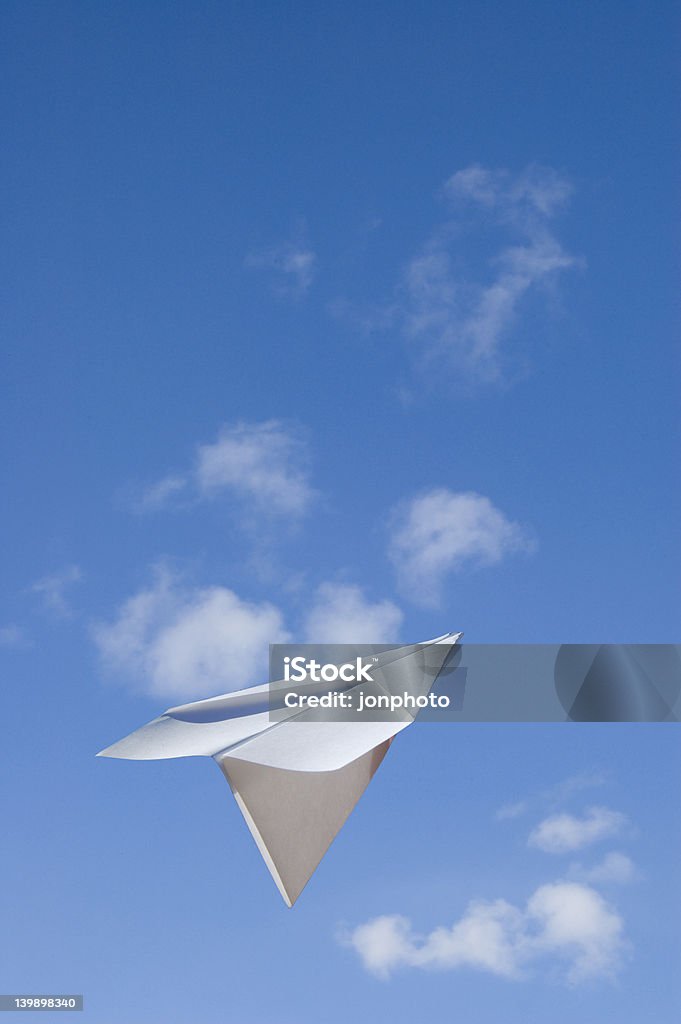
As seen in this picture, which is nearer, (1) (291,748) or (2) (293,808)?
(1) (291,748)

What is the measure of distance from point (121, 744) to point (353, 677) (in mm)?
2246

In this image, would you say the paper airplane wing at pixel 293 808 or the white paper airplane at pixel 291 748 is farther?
the paper airplane wing at pixel 293 808

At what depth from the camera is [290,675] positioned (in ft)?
30.6

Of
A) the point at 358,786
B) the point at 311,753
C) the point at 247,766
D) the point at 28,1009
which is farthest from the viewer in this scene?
the point at 358,786

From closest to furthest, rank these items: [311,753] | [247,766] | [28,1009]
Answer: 1. [311,753]
2. [28,1009]
3. [247,766]

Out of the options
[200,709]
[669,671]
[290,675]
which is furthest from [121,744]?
[669,671]

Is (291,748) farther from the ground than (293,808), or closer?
farther from the ground

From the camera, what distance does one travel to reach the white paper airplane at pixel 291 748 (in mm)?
8578

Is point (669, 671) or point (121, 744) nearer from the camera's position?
point (121, 744)

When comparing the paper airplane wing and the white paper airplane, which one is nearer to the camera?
the white paper airplane

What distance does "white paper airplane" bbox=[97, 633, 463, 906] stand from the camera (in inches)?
338

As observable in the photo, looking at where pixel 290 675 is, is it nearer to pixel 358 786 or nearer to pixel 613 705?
pixel 358 786

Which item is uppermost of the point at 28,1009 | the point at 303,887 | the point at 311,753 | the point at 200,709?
the point at 200,709

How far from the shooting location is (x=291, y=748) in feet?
28.0
